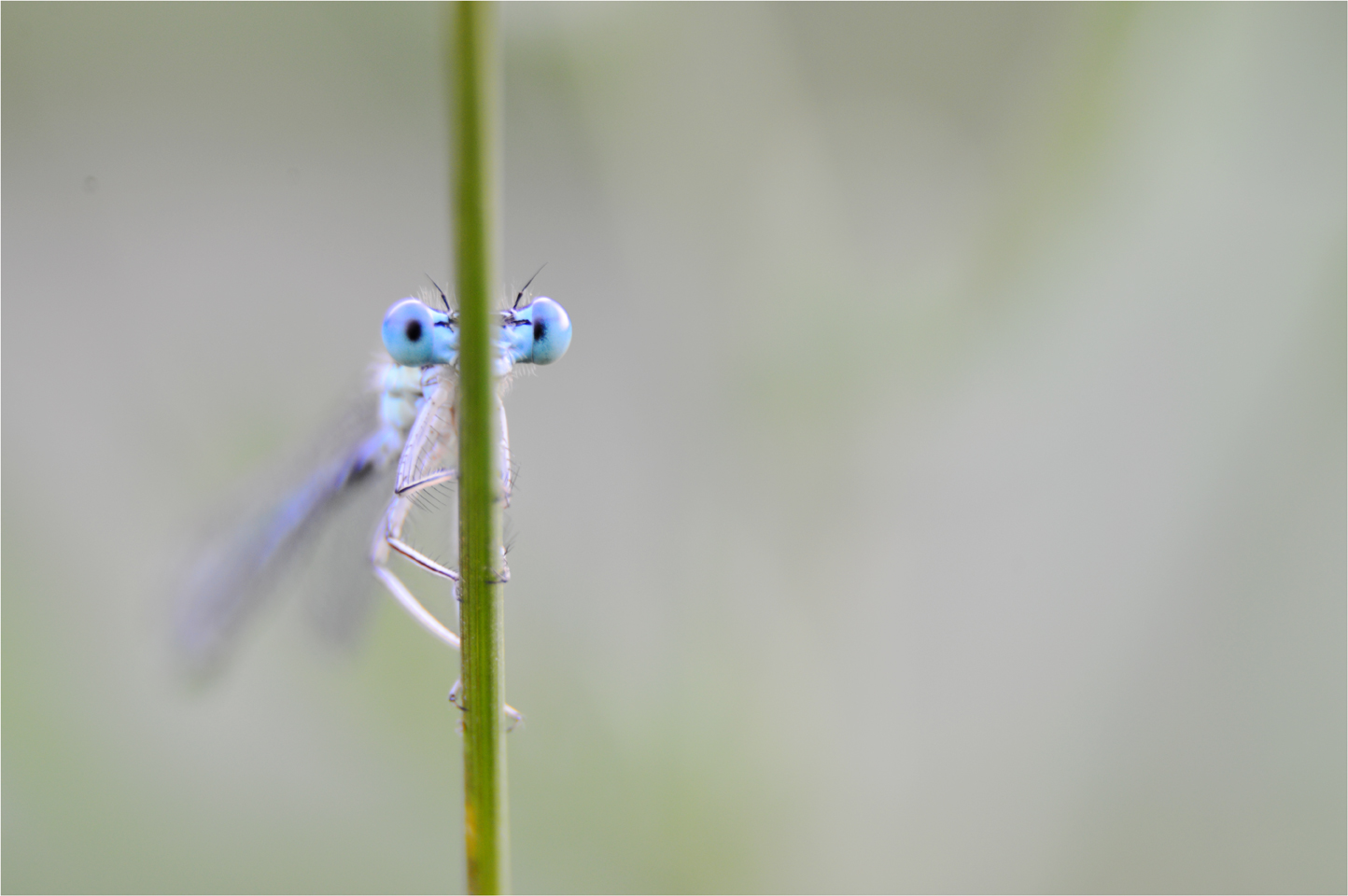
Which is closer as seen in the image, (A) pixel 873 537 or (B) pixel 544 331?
(B) pixel 544 331

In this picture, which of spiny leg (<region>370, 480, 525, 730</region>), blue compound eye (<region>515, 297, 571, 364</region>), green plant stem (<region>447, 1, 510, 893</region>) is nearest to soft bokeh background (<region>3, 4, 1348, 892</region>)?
spiny leg (<region>370, 480, 525, 730</region>)

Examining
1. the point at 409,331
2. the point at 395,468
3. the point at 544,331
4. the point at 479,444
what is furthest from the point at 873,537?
the point at 479,444

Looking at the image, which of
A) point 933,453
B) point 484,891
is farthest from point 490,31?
point 933,453

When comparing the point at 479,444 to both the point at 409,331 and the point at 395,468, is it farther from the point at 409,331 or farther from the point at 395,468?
the point at 395,468

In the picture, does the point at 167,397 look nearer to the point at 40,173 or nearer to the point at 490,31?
the point at 40,173

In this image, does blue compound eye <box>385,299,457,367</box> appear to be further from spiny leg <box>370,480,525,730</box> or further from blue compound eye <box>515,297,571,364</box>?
spiny leg <box>370,480,525,730</box>
